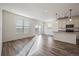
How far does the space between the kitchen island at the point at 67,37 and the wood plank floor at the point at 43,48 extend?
0.13m

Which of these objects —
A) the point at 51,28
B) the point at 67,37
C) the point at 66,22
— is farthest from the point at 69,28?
the point at 51,28

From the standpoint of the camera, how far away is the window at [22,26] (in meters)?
1.74

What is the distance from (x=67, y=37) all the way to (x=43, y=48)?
746 millimetres

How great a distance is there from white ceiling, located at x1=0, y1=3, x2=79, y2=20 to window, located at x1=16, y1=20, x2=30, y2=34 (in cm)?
20

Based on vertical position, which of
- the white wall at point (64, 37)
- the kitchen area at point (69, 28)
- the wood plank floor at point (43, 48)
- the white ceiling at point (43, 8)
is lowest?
the wood plank floor at point (43, 48)

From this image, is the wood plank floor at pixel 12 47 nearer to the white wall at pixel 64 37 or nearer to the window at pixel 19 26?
the window at pixel 19 26

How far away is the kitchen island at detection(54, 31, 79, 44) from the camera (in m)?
1.82

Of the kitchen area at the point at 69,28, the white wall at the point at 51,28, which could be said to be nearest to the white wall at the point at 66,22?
the kitchen area at the point at 69,28

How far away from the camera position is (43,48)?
5.68 feet

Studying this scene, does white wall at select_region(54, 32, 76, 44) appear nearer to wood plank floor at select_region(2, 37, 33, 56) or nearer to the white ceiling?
the white ceiling

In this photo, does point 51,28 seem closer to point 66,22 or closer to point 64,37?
point 66,22

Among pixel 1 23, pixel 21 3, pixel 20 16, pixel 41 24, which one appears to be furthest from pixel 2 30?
pixel 41 24

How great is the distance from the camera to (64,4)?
5.19 feet

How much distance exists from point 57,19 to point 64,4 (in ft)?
1.24
